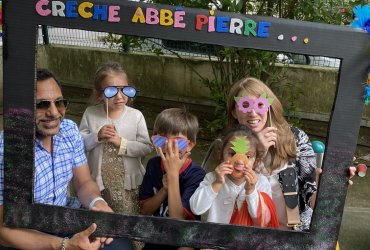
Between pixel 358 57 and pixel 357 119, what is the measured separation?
0.59 feet

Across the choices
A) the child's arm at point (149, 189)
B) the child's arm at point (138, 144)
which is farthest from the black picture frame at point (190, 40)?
the child's arm at point (138, 144)

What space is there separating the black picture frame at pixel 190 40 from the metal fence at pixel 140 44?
11 cm

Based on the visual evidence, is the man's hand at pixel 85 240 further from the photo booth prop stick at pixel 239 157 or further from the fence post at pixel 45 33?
the fence post at pixel 45 33

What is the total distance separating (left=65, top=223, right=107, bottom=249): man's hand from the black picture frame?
0.07 ft

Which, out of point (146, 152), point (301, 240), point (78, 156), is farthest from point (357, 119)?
point (78, 156)

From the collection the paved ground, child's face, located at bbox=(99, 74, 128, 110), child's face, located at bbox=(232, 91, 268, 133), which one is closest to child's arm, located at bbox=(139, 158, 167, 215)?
child's face, located at bbox=(99, 74, 128, 110)

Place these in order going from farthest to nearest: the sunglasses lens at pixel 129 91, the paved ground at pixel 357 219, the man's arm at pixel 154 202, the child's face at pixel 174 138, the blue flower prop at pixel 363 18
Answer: the paved ground at pixel 357 219 < the sunglasses lens at pixel 129 91 < the man's arm at pixel 154 202 < the child's face at pixel 174 138 < the blue flower prop at pixel 363 18

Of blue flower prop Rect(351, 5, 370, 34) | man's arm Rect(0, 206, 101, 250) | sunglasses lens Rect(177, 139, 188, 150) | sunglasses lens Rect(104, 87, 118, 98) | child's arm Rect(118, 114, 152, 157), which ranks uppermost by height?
blue flower prop Rect(351, 5, 370, 34)

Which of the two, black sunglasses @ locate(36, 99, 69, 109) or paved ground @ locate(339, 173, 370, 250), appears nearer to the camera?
black sunglasses @ locate(36, 99, 69, 109)

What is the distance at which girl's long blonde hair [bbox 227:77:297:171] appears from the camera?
1.55 metres

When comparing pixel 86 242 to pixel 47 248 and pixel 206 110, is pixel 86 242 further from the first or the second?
pixel 206 110

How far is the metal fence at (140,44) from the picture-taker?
4.87 ft

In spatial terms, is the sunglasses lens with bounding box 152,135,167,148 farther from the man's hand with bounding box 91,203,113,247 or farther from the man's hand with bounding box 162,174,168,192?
the man's hand with bounding box 91,203,113,247

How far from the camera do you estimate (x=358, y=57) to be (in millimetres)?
1180
